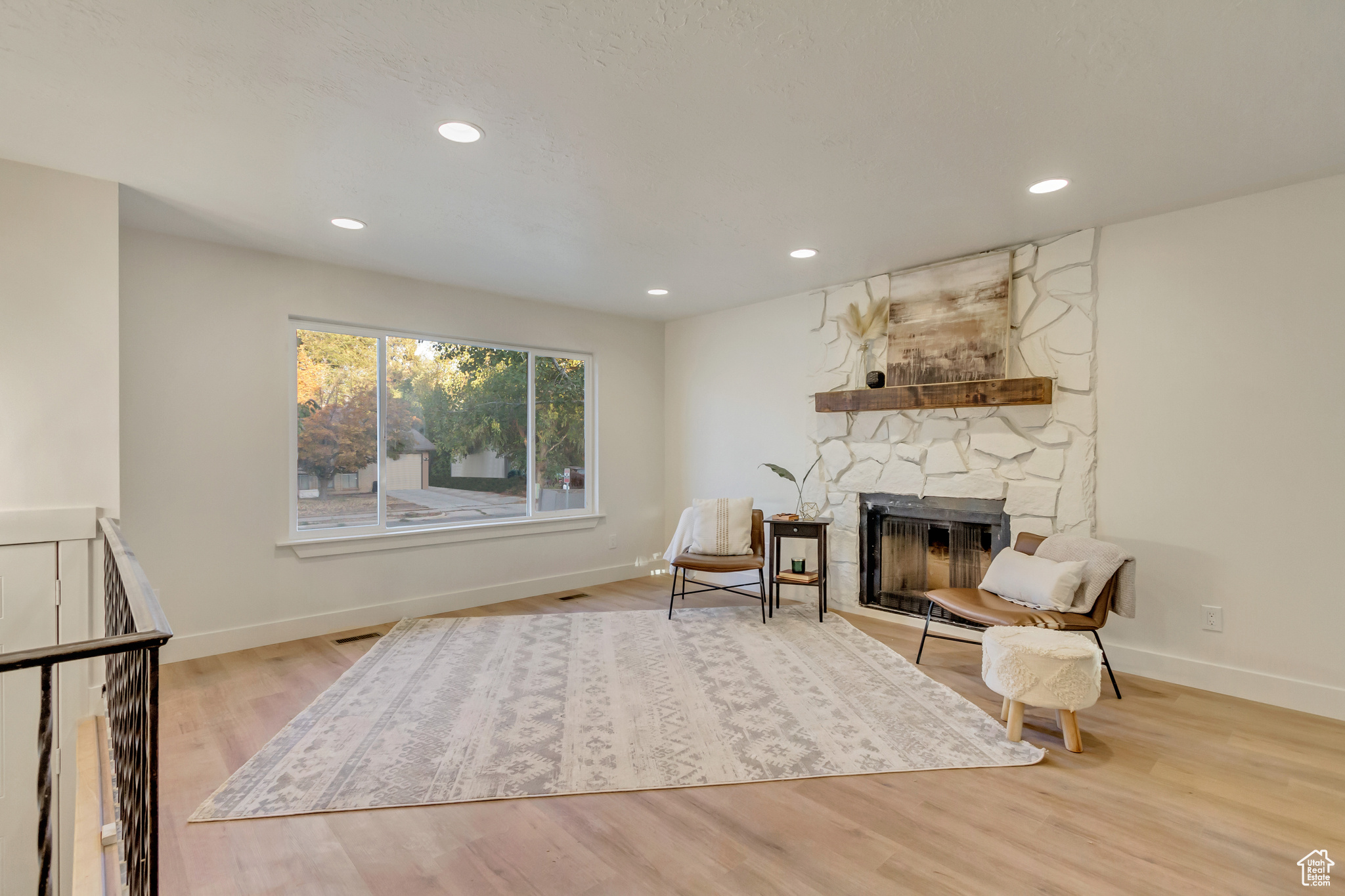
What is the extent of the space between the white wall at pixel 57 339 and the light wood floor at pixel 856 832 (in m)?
1.22

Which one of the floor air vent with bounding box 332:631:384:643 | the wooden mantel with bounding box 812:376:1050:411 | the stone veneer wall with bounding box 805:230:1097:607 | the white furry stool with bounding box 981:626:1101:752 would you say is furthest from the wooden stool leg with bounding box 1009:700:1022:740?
the floor air vent with bounding box 332:631:384:643

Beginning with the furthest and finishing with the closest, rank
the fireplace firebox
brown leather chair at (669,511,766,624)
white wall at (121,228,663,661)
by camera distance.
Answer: brown leather chair at (669,511,766,624) → the fireplace firebox → white wall at (121,228,663,661)

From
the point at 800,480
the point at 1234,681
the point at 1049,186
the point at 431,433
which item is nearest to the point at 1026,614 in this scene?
the point at 1234,681

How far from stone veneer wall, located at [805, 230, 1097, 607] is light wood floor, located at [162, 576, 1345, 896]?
4.46ft

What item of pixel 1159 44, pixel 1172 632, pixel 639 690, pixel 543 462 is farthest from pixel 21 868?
pixel 1172 632

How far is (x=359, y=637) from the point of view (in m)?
4.05

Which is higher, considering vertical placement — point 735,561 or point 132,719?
point 132,719

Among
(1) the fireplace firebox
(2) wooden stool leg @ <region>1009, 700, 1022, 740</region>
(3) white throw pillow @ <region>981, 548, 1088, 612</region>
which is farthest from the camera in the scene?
(1) the fireplace firebox

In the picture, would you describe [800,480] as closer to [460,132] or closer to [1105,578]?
[1105,578]

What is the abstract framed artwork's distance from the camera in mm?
3832

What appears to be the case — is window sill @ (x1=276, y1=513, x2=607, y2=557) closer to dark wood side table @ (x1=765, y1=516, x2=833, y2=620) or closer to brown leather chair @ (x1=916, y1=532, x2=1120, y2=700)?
dark wood side table @ (x1=765, y1=516, x2=833, y2=620)

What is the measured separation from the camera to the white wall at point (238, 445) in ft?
11.6

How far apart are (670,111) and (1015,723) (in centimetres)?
276

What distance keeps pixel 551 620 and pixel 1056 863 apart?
3.23 m
